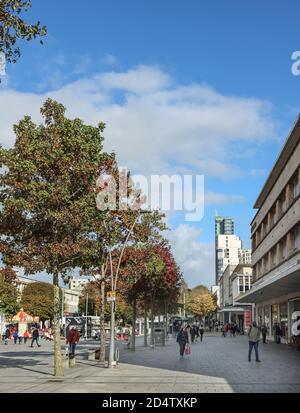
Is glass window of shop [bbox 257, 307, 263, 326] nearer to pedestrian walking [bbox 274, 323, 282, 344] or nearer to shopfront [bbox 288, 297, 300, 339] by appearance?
pedestrian walking [bbox 274, 323, 282, 344]

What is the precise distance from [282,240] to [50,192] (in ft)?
106

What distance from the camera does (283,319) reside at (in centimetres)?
5044

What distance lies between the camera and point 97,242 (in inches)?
903

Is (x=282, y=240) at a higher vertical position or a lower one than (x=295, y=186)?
lower

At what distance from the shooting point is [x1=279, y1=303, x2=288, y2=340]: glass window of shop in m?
48.7

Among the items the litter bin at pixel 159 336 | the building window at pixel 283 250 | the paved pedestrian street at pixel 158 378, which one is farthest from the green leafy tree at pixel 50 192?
the building window at pixel 283 250

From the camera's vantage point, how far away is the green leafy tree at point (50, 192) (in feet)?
63.6

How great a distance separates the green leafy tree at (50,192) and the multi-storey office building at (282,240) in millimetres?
11961

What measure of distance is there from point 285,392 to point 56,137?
11.0m

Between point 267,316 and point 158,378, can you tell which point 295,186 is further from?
point 158,378

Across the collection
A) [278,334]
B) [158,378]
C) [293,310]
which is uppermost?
[293,310]

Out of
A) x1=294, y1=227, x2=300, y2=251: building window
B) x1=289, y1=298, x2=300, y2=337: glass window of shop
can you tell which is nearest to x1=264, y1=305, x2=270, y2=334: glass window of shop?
x1=289, y1=298, x2=300, y2=337: glass window of shop

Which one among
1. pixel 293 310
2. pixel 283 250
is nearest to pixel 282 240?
pixel 283 250
